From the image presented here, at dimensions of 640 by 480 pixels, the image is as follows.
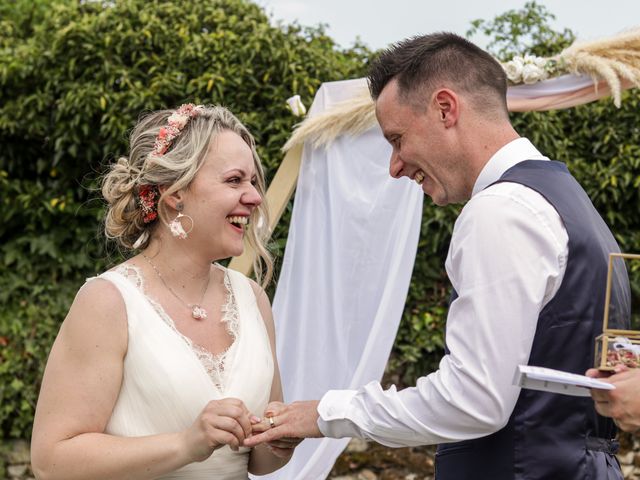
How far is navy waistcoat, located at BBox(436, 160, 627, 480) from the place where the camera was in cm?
251

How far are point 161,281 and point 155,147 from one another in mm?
484

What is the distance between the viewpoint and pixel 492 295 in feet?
7.97

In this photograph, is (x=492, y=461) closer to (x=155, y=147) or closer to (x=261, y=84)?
(x=155, y=147)

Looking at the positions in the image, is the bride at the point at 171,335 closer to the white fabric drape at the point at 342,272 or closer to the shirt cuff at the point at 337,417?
the shirt cuff at the point at 337,417

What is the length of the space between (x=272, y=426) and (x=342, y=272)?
163cm

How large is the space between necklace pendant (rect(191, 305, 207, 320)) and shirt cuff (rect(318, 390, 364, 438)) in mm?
660

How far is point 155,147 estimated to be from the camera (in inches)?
129

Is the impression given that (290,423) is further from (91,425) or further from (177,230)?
(177,230)

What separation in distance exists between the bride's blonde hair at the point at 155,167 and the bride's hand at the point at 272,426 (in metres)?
0.79

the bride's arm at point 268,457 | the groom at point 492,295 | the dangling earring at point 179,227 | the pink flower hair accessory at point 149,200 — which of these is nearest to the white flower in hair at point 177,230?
the dangling earring at point 179,227

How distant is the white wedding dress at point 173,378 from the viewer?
3004 millimetres

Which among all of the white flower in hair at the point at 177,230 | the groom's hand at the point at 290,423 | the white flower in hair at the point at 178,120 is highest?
the white flower in hair at the point at 178,120

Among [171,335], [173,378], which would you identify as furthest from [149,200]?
[173,378]

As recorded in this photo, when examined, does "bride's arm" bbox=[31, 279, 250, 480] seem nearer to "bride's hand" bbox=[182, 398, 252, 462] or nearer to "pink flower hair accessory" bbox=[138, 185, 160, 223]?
"bride's hand" bbox=[182, 398, 252, 462]
